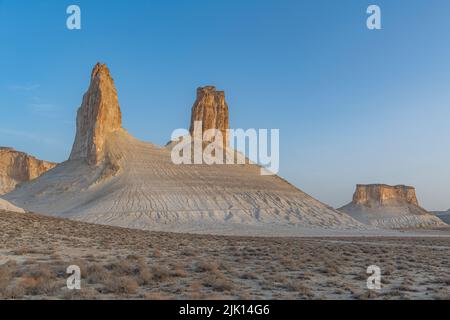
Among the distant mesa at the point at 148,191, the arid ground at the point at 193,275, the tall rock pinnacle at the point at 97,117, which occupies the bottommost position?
the arid ground at the point at 193,275

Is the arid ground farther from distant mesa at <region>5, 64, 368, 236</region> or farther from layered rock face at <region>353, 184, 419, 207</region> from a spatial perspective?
layered rock face at <region>353, 184, 419, 207</region>

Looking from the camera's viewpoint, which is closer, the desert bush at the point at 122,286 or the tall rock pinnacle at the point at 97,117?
the desert bush at the point at 122,286

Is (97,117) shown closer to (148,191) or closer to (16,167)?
(148,191)

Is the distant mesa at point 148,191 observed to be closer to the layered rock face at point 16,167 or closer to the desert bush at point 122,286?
the layered rock face at point 16,167

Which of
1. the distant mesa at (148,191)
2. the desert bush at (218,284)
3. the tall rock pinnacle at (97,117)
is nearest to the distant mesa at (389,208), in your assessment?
the distant mesa at (148,191)

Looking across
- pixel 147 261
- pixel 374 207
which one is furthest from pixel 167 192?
pixel 374 207

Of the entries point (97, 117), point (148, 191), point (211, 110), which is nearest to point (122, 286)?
point (148, 191)

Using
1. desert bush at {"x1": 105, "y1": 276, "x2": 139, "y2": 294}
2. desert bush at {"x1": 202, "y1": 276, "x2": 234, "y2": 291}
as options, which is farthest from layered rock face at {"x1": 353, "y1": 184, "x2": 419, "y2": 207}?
desert bush at {"x1": 105, "y1": 276, "x2": 139, "y2": 294}
